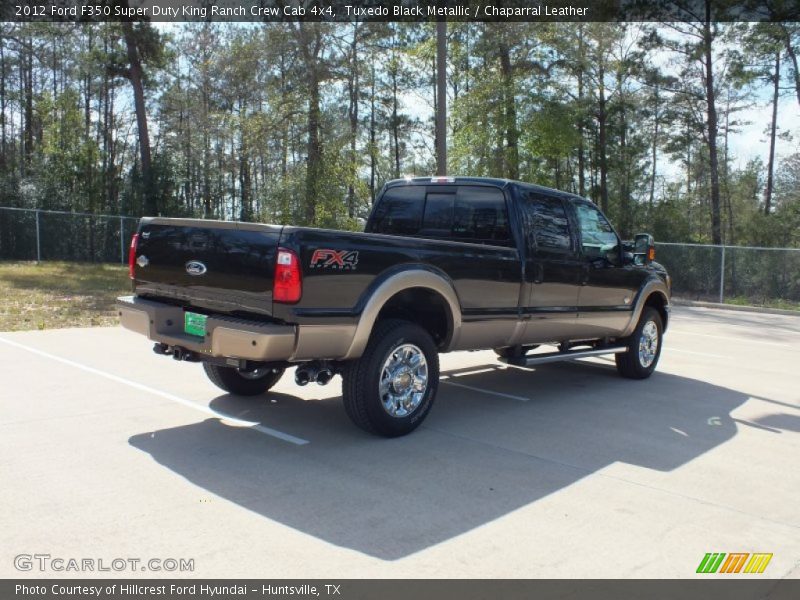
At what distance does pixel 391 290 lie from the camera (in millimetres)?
5258

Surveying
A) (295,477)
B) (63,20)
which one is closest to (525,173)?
(63,20)

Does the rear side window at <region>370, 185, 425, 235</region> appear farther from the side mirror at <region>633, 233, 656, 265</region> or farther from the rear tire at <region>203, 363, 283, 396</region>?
the side mirror at <region>633, 233, 656, 265</region>

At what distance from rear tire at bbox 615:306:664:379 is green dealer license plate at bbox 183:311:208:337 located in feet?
17.2

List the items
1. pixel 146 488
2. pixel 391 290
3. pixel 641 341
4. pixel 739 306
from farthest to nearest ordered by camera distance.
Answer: pixel 739 306, pixel 641 341, pixel 391 290, pixel 146 488

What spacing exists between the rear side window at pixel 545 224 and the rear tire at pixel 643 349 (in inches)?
71.6

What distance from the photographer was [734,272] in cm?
2180

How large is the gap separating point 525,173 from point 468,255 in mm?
23258

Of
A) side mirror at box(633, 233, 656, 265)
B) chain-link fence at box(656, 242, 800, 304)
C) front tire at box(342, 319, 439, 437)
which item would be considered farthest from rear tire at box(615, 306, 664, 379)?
chain-link fence at box(656, 242, 800, 304)

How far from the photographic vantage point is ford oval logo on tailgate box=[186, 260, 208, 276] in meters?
5.23

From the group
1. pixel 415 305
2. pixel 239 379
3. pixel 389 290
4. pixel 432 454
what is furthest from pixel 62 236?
pixel 432 454

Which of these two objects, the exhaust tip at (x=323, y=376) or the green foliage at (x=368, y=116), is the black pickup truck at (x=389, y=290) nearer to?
the exhaust tip at (x=323, y=376)
